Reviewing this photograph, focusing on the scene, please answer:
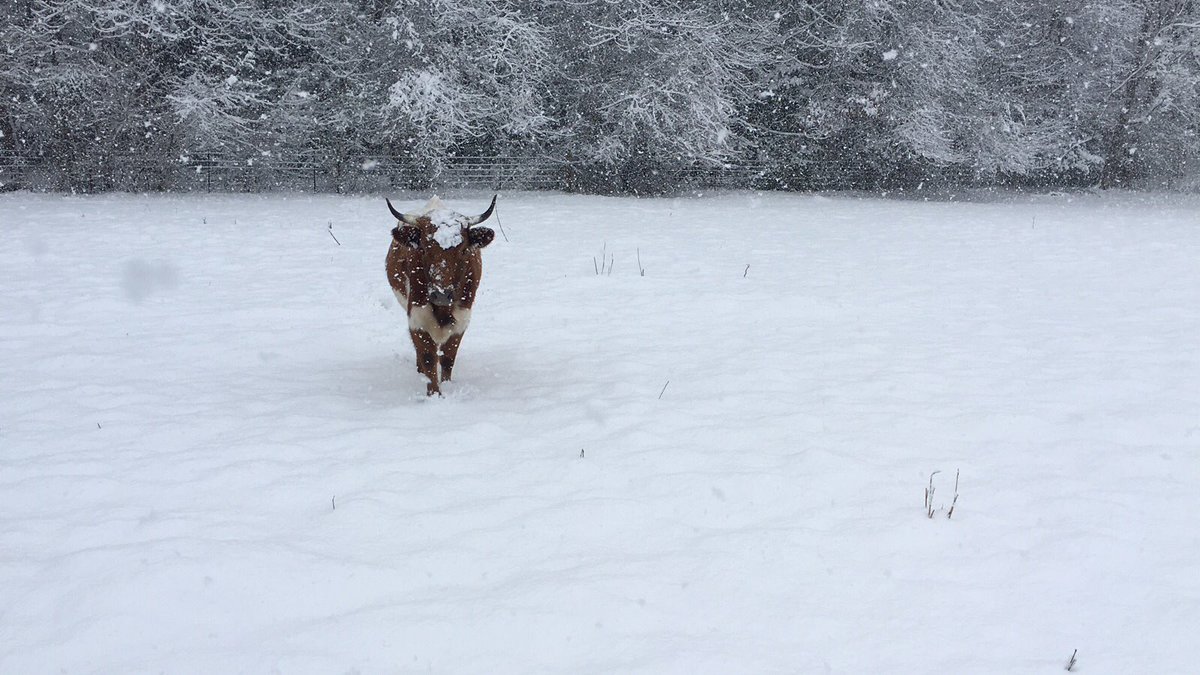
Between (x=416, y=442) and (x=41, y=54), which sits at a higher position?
(x=41, y=54)

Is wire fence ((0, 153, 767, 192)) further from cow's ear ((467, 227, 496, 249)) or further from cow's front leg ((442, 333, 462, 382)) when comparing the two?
cow's ear ((467, 227, 496, 249))

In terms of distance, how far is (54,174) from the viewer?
19.3m

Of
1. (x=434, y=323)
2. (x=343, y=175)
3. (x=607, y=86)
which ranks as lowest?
(x=343, y=175)

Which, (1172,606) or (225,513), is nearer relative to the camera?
(1172,606)

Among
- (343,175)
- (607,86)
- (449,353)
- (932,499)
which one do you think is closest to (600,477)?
(932,499)

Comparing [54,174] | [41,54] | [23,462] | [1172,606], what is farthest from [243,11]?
[1172,606]

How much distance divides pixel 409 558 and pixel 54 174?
19.2 metres

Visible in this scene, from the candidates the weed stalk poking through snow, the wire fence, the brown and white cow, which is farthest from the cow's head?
the wire fence

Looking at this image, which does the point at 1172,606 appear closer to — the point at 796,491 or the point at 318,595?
the point at 796,491

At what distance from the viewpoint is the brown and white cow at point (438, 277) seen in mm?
6383

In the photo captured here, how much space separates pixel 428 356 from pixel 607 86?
1532 cm

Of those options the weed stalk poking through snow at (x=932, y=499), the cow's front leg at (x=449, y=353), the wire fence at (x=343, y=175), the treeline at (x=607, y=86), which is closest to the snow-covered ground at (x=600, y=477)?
the weed stalk poking through snow at (x=932, y=499)

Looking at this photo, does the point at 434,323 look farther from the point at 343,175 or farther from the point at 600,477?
the point at 343,175

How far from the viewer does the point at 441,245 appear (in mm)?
6383
